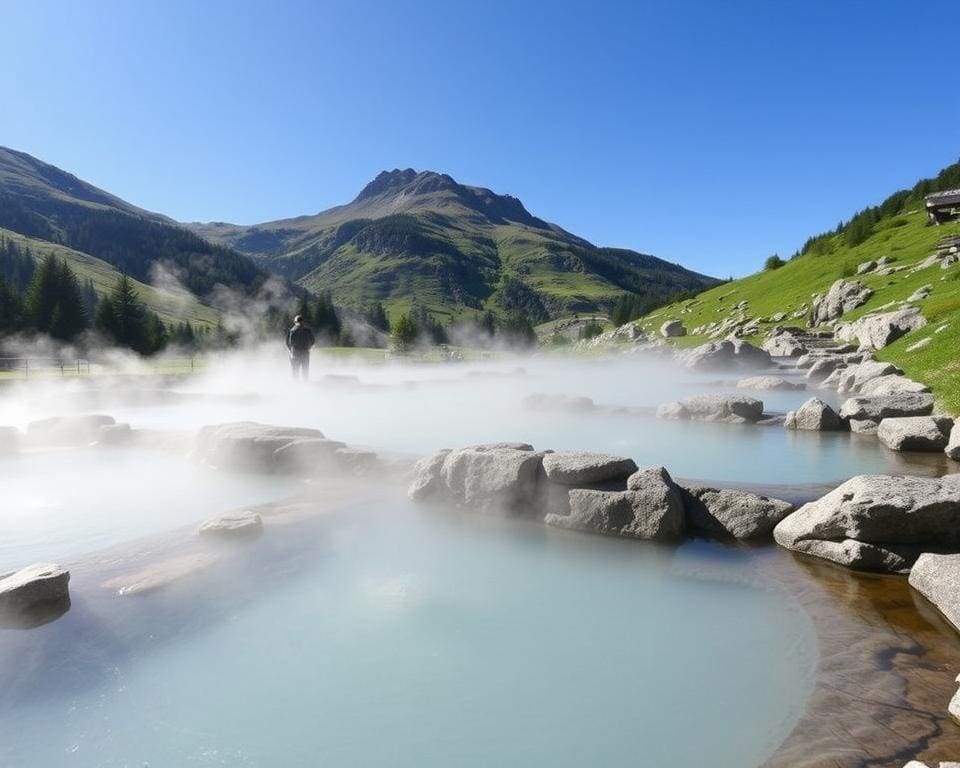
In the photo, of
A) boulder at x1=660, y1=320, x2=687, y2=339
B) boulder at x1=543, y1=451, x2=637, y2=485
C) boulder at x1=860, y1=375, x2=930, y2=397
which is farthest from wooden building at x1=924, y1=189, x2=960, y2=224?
boulder at x1=543, y1=451, x2=637, y2=485

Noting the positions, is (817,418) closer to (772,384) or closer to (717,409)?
(717,409)

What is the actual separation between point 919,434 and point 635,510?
8.78 metres

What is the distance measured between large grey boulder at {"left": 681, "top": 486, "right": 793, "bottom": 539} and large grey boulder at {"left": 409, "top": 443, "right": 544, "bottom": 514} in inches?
101

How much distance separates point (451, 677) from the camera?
17.8 ft

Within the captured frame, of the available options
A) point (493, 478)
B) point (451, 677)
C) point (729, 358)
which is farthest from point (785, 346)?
point (451, 677)

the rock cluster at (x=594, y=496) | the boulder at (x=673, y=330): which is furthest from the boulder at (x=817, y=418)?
the boulder at (x=673, y=330)

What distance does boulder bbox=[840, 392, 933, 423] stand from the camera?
15.7 meters

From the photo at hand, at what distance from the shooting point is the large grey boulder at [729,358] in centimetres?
4156

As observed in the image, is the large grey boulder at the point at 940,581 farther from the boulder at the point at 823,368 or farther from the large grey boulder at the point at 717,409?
the boulder at the point at 823,368

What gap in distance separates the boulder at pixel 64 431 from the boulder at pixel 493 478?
1280 cm

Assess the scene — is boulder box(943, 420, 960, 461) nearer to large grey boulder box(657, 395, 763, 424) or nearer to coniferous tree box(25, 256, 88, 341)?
large grey boulder box(657, 395, 763, 424)

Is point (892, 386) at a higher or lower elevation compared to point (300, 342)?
lower

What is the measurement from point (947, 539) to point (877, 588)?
4.55 feet

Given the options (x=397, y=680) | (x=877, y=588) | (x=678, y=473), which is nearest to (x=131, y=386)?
(x=678, y=473)
